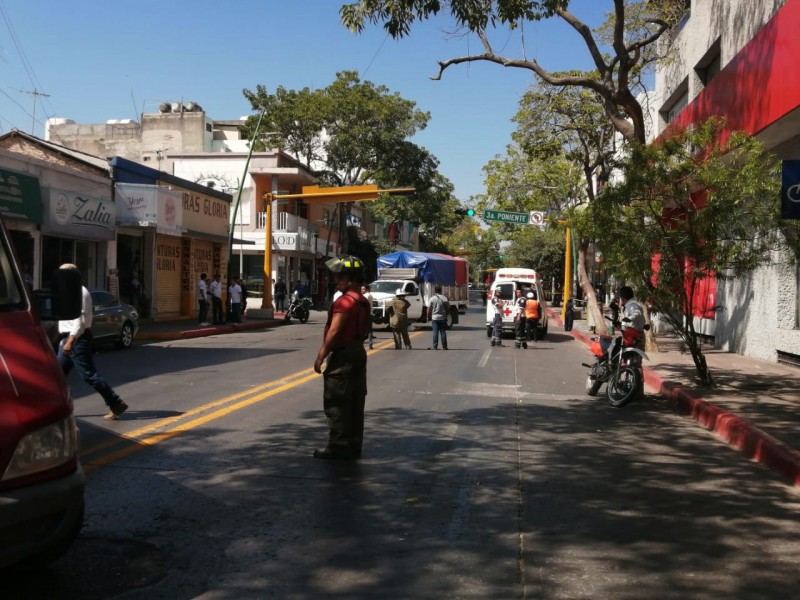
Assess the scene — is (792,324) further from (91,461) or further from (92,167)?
(92,167)

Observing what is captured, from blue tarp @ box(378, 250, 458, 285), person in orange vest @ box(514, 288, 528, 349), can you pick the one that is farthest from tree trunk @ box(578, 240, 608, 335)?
blue tarp @ box(378, 250, 458, 285)

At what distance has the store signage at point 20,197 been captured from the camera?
1955cm

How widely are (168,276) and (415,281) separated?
1026 cm

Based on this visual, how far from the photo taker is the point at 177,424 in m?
8.80

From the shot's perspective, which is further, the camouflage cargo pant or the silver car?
the silver car

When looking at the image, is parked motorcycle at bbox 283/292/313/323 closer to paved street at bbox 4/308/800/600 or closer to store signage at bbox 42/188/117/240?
store signage at bbox 42/188/117/240

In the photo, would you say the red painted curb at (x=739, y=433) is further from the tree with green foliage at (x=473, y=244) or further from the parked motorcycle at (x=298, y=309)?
the tree with green foliage at (x=473, y=244)

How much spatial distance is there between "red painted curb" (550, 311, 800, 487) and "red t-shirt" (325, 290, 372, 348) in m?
4.19

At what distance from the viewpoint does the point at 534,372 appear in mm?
15930

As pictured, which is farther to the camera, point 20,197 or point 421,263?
point 421,263

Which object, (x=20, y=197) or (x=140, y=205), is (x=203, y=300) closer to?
(x=140, y=205)

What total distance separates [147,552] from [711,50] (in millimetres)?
19883

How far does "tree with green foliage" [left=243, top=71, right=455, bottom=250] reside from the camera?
4331 centimetres

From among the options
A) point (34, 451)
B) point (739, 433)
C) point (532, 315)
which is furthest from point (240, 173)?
point (34, 451)
